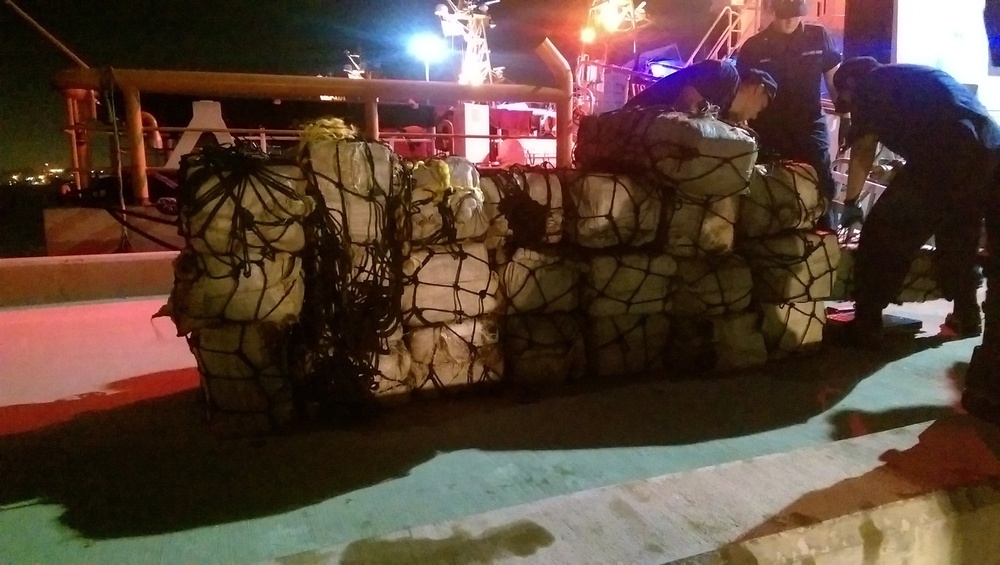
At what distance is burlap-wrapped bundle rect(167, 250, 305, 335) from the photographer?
8.82ft

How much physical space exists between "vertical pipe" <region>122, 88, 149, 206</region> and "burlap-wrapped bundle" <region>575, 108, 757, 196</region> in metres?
3.52

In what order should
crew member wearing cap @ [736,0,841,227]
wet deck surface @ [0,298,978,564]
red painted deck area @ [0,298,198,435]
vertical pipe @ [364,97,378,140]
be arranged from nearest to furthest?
1. wet deck surface @ [0,298,978,564]
2. red painted deck area @ [0,298,198,435]
3. crew member wearing cap @ [736,0,841,227]
4. vertical pipe @ [364,97,378,140]

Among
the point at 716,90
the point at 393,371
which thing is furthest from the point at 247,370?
the point at 716,90

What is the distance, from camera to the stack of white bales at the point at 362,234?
114 inches

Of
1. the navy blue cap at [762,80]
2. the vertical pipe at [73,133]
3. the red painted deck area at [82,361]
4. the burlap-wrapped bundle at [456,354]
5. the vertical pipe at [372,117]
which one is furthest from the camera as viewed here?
the vertical pipe at [73,133]

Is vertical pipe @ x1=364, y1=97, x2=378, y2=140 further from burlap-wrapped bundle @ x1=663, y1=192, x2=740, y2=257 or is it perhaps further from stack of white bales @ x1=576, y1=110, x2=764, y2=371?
burlap-wrapped bundle @ x1=663, y1=192, x2=740, y2=257

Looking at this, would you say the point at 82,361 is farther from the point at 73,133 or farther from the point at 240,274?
the point at 73,133

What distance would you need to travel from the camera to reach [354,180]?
9.52 feet

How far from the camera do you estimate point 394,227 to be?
10.0ft

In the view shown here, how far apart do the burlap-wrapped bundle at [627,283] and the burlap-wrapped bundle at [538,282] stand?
96 mm

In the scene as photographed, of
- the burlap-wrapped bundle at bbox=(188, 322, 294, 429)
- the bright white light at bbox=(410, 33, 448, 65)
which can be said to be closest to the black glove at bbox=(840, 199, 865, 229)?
the burlap-wrapped bundle at bbox=(188, 322, 294, 429)

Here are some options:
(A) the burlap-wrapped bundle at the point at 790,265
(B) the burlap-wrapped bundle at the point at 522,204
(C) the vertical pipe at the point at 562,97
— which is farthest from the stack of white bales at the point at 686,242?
(C) the vertical pipe at the point at 562,97

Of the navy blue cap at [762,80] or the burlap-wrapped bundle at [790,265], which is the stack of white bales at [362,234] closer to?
the burlap-wrapped bundle at [790,265]

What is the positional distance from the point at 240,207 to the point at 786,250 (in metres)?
2.78
